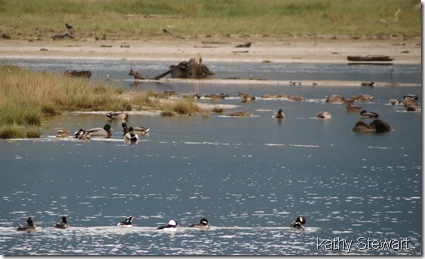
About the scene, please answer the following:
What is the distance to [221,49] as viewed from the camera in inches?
2117

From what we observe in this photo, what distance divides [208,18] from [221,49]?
12039mm

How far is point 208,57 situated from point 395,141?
2531cm

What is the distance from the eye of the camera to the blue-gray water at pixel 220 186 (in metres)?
15.8

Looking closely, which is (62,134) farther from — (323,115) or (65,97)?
(323,115)

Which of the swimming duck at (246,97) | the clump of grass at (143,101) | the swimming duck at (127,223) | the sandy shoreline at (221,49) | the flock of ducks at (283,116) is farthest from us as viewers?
the sandy shoreline at (221,49)

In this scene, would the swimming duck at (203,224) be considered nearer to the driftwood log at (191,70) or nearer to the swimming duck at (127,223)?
the swimming duck at (127,223)

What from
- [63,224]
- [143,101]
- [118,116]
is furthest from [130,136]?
[63,224]

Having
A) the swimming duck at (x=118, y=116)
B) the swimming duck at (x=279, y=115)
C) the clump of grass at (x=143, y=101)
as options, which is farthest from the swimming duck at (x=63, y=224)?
the clump of grass at (x=143, y=101)

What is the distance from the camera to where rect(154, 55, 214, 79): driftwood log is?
42750mm

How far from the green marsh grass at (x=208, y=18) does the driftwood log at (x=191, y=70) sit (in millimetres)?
15001

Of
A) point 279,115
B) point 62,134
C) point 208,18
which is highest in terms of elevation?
point 208,18

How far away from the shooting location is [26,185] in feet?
65.1

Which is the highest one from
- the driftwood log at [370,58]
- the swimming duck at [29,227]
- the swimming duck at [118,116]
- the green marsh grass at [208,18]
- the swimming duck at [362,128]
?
the green marsh grass at [208,18]

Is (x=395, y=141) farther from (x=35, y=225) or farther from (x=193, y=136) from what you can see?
(x=35, y=225)
